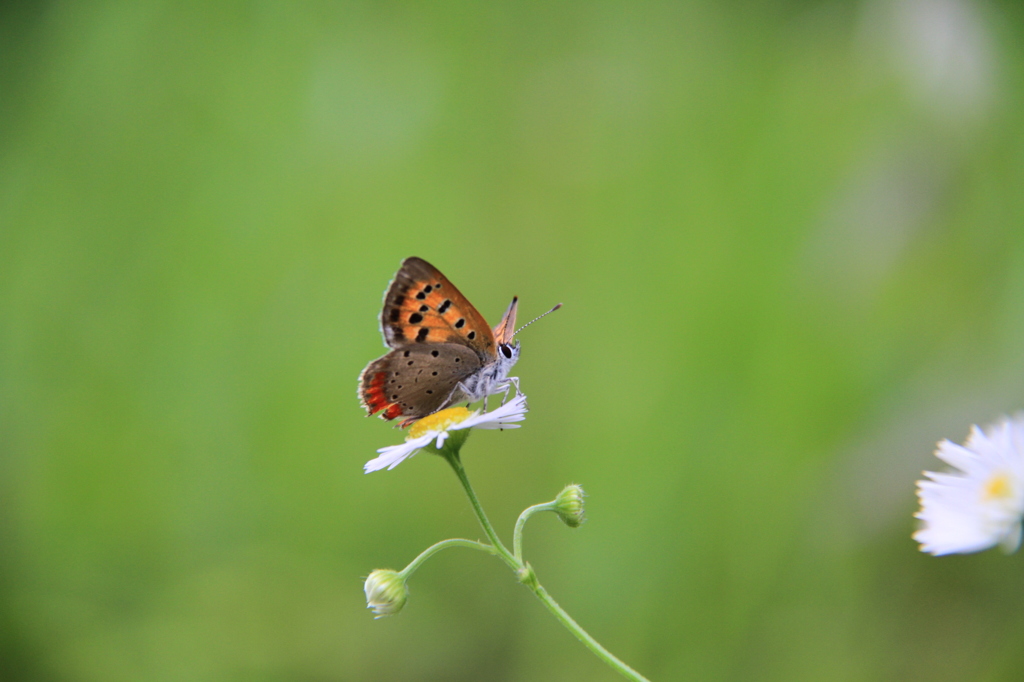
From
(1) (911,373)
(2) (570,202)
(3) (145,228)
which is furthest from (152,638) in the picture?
(1) (911,373)

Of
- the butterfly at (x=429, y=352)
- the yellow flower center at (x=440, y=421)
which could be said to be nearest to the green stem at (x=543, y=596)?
the yellow flower center at (x=440, y=421)

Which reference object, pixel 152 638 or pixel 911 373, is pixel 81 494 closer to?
pixel 152 638

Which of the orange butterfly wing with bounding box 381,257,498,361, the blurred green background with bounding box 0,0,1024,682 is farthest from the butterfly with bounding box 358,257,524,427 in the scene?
the blurred green background with bounding box 0,0,1024,682

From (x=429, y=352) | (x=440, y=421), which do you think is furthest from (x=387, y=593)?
(x=429, y=352)

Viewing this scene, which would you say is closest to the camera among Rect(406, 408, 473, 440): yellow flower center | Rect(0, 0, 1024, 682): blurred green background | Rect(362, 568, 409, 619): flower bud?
Rect(362, 568, 409, 619): flower bud

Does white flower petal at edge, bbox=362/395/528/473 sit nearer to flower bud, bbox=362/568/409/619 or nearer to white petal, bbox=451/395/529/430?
white petal, bbox=451/395/529/430

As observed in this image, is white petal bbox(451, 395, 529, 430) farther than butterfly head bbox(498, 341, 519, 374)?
No

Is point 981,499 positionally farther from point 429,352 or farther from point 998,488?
point 429,352
